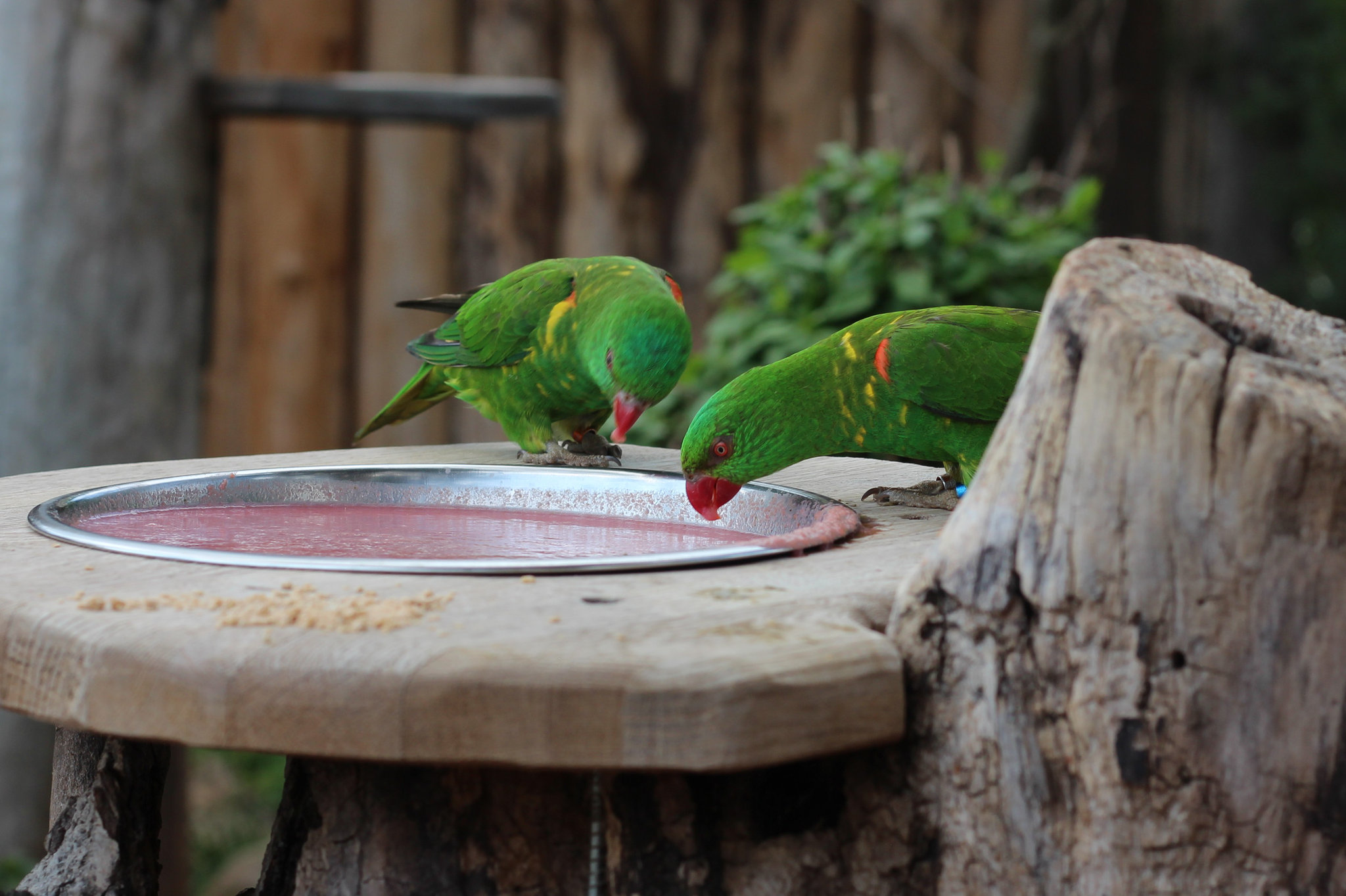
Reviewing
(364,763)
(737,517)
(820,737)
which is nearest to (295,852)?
(364,763)

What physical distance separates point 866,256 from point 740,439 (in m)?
1.74

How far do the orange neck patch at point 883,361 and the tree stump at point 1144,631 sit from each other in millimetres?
728

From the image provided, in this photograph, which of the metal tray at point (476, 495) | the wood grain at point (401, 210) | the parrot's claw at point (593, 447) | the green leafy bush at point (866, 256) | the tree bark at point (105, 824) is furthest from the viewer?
the wood grain at point (401, 210)

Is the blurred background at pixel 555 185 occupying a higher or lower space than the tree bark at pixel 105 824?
higher

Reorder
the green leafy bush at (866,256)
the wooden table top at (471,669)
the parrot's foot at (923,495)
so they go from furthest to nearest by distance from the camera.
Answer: the green leafy bush at (866,256) < the parrot's foot at (923,495) < the wooden table top at (471,669)

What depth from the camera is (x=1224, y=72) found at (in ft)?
16.3

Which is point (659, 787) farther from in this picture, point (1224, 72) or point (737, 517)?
point (1224, 72)

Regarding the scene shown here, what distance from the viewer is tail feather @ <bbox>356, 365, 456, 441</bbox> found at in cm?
287

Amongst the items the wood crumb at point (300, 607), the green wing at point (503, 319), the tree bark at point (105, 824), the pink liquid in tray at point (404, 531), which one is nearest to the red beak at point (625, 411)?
the pink liquid in tray at point (404, 531)

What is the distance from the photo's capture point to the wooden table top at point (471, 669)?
1056 millimetres

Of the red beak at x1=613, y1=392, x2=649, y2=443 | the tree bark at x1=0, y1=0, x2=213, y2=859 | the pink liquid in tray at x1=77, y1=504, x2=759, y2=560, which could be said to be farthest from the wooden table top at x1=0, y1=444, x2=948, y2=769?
the tree bark at x1=0, y1=0, x2=213, y2=859

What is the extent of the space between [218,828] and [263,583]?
3.93m

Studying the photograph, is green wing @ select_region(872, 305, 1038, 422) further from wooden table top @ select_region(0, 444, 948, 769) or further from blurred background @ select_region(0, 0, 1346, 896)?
blurred background @ select_region(0, 0, 1346, 896)

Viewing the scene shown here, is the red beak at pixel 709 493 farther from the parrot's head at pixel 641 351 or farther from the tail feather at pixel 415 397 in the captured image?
the tail feather at pixel 415 397
